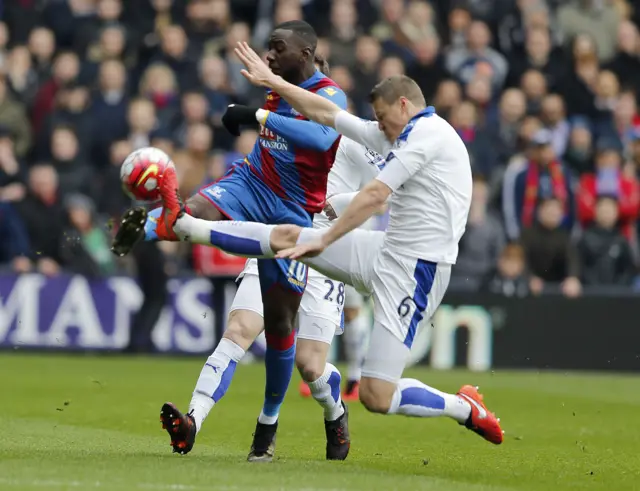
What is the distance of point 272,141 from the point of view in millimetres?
9305

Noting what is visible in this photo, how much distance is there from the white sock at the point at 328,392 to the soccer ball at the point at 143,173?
1.70 metres

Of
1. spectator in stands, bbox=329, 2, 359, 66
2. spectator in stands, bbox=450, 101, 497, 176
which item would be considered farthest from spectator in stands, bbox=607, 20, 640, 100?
spectator in stands, bbox=329, 2, 359, 66

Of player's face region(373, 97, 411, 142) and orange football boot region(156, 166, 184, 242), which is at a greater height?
player's face region(373, 97, 411, 142)

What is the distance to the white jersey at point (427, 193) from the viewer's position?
28.4ft

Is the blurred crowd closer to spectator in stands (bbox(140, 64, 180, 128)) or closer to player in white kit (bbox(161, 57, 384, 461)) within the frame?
spectator in stands (bbox(140, 64, 180, 128))

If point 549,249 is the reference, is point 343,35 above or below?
above

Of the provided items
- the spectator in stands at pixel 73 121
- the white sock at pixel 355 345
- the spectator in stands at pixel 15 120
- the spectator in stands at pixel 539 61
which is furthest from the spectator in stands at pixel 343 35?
the white sock at pixel 355 345

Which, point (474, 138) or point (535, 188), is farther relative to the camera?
point (474, 138)

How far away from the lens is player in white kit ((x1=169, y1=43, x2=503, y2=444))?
337 inches

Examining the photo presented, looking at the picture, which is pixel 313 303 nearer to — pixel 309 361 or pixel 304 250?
pixel 309 361

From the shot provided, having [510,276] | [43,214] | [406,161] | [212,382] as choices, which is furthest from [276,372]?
[43,214]

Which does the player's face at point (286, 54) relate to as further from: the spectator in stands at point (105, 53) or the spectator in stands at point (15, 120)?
the spectator in stands at point (105, 53)

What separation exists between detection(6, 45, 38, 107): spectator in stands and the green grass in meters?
4.01

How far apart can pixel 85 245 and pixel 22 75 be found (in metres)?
2.86
